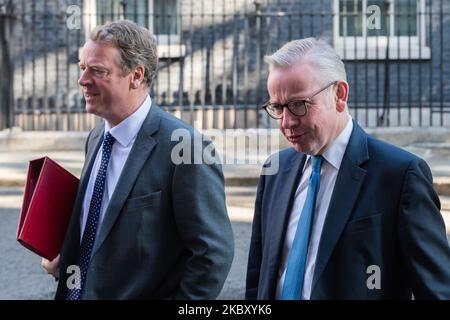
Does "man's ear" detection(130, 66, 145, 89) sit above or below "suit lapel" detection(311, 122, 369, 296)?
above

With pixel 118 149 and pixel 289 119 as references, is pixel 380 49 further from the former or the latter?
pixel 289 119

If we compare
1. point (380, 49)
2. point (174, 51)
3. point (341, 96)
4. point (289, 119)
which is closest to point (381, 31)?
point (380, 49)

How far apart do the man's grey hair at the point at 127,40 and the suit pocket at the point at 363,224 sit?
1132 millimetres

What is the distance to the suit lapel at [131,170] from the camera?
359cm

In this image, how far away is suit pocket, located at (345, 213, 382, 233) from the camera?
307cm

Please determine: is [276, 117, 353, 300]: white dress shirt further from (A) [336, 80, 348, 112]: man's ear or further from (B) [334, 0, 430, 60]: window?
(B) [334, 0, 430, 60]: window

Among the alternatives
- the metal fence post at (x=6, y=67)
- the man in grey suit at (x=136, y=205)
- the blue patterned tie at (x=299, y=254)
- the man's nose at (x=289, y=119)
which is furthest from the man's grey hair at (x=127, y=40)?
the metal fence post at (x=6, y=67)

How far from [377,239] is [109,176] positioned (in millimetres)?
1159

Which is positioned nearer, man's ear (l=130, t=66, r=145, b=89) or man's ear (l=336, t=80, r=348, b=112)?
man's ear (l=336, t=80, r=348, b=112)

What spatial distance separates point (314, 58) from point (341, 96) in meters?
0.15

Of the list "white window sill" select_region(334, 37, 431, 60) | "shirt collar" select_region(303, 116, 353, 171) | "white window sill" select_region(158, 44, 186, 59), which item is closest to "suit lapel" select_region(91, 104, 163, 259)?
"shirt collar" select_region(303, 116, 353, 171)

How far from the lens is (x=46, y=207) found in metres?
3.74

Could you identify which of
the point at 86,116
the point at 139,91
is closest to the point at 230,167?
the point at 86,116

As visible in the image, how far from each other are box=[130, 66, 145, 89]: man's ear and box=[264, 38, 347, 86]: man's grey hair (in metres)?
0.67
